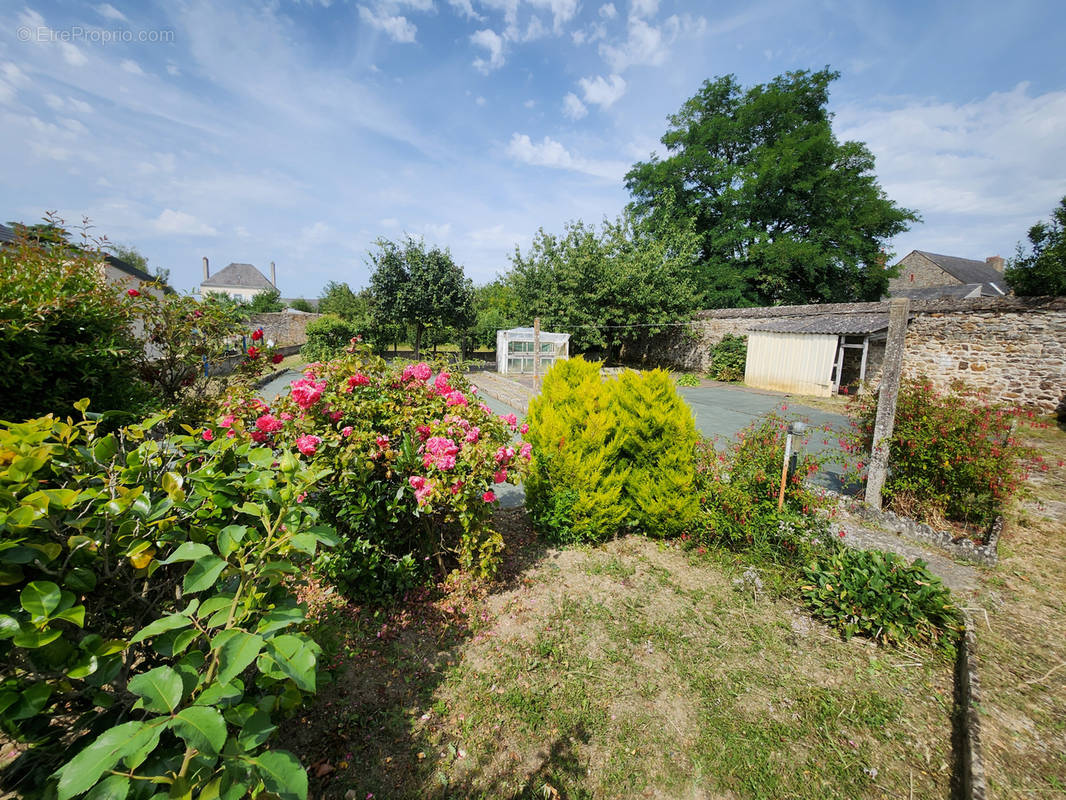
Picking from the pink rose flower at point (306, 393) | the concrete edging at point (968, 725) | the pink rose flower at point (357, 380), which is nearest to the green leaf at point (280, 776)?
the pink rose flower at point (306, 393)

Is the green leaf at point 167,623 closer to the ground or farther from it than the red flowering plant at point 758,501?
farther from it

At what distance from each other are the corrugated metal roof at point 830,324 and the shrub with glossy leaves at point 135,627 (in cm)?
1722

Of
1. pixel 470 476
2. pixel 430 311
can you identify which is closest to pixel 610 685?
pixel 470 476

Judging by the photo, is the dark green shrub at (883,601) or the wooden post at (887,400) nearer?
the dark green shrub at (883,601)

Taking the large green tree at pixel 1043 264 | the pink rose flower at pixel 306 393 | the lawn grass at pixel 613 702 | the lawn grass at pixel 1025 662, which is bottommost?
the lawn grass at pixel 613 702

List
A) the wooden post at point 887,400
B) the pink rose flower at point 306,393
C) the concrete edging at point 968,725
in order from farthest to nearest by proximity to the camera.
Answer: the wooden post at point 887,400
the pink rose flower at point 306,393
the concrete edging at point 968,725

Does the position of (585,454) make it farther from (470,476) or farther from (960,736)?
(960,736)

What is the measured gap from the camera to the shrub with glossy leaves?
0.75 metres

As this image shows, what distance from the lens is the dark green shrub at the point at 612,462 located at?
4.10 m

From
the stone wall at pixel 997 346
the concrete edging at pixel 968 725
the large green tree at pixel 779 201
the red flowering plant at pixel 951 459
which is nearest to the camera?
the concrete edging at pixel 968 725

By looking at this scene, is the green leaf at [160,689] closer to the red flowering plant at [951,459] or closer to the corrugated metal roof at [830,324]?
the red flowering plant at [951,459]

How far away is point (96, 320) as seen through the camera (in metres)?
3.38

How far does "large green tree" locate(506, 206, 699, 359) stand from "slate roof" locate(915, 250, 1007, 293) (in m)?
28.4

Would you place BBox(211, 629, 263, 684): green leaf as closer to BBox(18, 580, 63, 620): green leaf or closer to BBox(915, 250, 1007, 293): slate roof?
BBox(18, 580, 63, 620): green leaf
